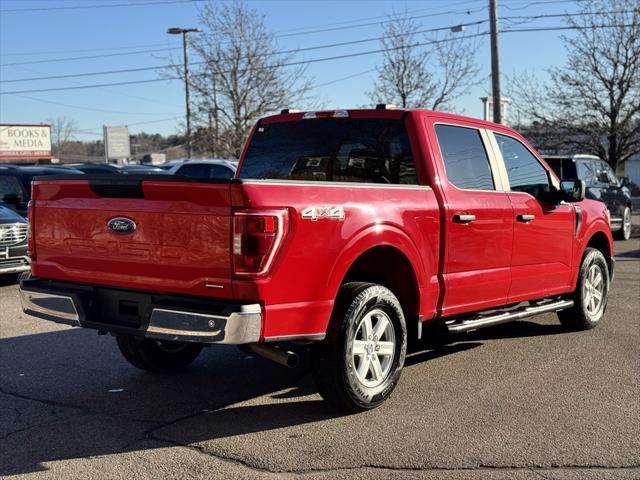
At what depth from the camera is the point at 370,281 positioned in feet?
18.1

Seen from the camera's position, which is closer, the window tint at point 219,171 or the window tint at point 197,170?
the window tint at point 219,171

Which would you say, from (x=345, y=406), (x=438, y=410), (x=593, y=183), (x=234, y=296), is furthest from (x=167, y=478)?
(x=593, y=183)

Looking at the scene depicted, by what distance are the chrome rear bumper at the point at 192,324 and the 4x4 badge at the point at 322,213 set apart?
628mm

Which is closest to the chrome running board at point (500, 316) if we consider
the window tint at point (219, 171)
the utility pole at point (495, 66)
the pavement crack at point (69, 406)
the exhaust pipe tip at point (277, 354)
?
the exhaust pipe tip at point (277, 354)

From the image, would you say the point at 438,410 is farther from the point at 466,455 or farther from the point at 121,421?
the point at 121,421

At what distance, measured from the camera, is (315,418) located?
501 cm

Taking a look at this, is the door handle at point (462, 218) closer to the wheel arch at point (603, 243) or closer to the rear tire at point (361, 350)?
the rear tire at point (361, 350)

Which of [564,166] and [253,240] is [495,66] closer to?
[564,166]

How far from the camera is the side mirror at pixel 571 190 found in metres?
7.05

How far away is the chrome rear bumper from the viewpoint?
4.25 metres

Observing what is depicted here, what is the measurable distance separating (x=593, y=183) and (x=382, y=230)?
13.1 m

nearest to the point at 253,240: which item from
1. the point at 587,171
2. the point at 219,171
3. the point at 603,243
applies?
the point at 603,243

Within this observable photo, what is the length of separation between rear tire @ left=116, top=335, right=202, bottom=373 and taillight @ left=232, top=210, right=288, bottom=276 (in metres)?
1.87

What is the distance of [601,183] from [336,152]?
1275cm
